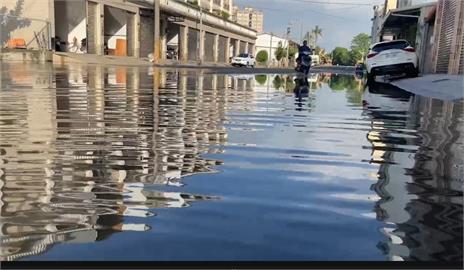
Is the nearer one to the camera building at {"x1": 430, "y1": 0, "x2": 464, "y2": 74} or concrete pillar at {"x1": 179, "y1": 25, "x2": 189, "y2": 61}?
building at {"x1": 430, "y1": 0, "x2": 464, "y2": 74}

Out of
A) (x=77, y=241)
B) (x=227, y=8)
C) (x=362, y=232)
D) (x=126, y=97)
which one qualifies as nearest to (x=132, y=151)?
(x=77, y=241)

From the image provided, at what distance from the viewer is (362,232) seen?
8.45 feet

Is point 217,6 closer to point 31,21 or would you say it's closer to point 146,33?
point 146,33

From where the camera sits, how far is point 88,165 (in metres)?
3.95

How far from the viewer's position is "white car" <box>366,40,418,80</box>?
18.3 m

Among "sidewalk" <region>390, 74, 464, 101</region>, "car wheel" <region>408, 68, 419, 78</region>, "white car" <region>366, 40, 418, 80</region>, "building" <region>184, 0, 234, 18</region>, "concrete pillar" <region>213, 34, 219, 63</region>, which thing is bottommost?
"sidewalk" <region>390, 74, 464, 101</region>

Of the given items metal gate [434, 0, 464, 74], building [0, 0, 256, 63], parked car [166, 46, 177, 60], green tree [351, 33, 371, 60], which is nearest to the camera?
metal gate [434, 0, 464, 74]

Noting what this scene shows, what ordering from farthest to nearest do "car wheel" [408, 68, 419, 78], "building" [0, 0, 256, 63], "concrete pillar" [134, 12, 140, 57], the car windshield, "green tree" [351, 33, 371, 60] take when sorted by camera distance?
"green tree" [351, 33, 371, 60]
"concrete pillar" [134, 12, 140, 57]
"building" [0, 0, 256, 63]
"car wheel" [408, 68, 419, 78]
the car windshield

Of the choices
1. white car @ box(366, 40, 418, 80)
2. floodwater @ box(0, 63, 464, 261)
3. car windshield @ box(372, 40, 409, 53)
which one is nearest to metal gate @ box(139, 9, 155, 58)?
car windshield @ box(372, 40, 409, 53)

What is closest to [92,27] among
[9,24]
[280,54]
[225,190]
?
[9,24]

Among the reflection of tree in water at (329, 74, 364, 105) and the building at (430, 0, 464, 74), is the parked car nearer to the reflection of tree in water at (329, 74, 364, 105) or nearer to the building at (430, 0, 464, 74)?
the building at (430, 0, 464, 74)

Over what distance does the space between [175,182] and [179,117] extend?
371 centimetres

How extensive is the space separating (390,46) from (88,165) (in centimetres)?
1707

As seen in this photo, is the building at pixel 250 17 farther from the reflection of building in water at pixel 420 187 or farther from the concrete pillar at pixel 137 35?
the reflection of building in water at pixel 420 187
